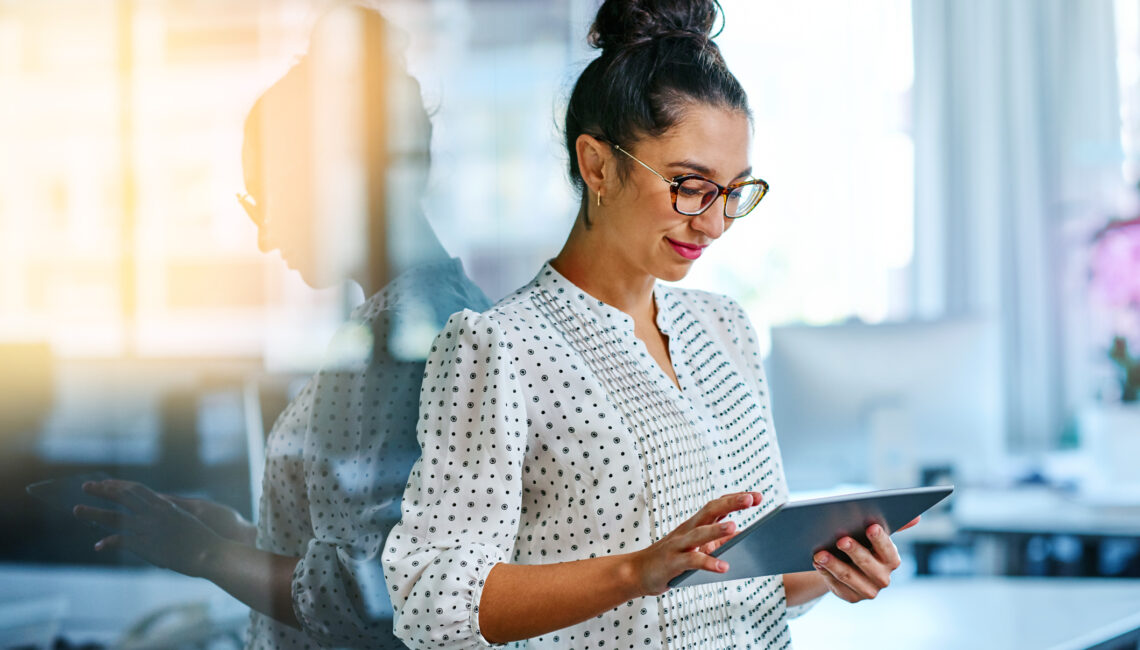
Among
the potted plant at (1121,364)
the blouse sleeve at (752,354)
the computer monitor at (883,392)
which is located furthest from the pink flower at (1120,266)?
the blouse sleeve at (752,354)

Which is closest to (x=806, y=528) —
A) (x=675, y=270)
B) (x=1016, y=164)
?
(x=675, y=270)

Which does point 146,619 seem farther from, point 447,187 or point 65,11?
point 447,187

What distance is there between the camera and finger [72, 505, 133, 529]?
0.98 m

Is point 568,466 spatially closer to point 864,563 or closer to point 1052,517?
point 864,563

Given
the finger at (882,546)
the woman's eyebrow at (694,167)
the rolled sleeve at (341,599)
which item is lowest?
the rolled sleeve at (341,599)

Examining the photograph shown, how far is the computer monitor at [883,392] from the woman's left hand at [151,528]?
1.70m

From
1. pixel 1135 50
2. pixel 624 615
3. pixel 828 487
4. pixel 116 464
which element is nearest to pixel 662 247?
pixel 624 615

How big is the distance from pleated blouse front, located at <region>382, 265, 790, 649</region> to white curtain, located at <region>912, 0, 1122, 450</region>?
3193mm

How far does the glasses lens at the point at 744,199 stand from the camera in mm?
1269

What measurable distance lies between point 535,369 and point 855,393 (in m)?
1.57

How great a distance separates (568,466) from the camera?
117 centimetres

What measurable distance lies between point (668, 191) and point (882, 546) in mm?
492

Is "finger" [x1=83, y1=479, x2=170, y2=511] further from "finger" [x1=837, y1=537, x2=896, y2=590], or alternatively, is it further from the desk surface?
the desk surface

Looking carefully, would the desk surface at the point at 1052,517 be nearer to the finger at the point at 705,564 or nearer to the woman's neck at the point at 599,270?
the woman's neck at the point at 599,270
